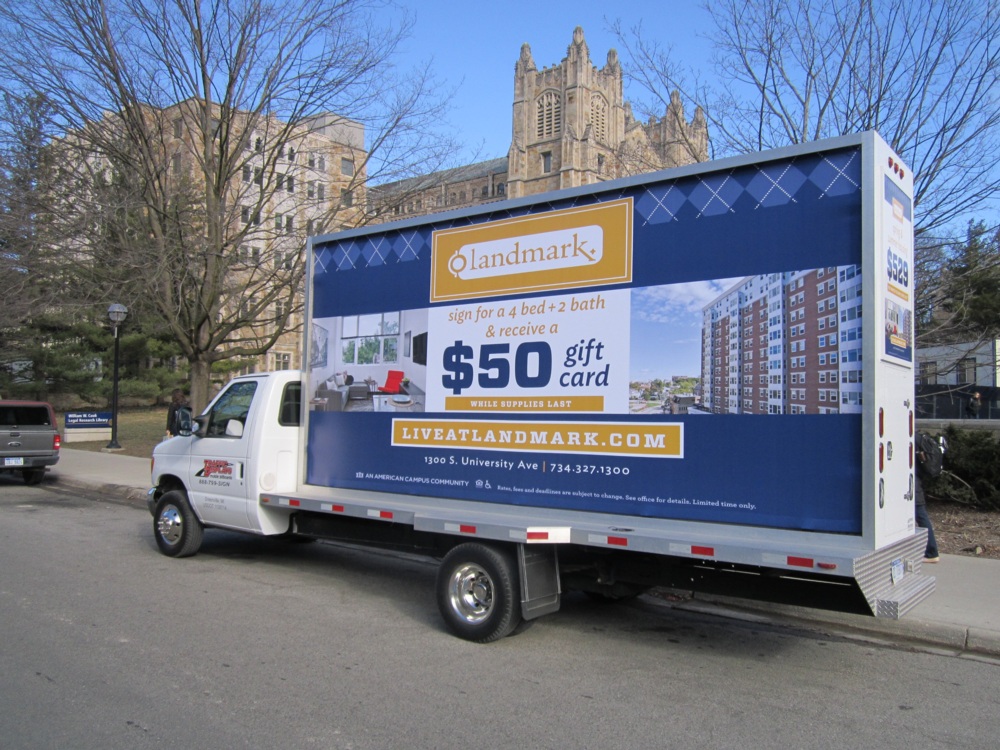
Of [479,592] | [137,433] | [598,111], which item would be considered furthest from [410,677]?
[598,111]

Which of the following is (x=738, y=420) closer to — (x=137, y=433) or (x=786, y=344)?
(x=786, y=344)

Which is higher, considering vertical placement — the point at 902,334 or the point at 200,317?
the point at 200,317

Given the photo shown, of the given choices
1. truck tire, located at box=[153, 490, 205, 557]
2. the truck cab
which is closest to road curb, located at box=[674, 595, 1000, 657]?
the truck cab

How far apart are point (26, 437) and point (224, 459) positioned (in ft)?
33.0

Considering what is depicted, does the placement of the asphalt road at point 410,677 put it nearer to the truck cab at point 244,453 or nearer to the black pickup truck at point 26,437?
the truck cab at point 244,453

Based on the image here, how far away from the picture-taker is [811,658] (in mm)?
5738

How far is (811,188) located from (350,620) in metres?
4.80

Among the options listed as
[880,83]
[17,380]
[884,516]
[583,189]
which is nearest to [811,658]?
Result: [884,516]

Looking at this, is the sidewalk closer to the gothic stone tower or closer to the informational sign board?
the informational sign board

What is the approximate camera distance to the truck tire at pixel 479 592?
5641 millimetres

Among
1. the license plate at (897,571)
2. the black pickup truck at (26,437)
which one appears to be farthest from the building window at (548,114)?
the license plate at (897,571)

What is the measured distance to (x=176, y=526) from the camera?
8719 mm

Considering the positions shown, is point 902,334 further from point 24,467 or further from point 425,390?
point 24,467

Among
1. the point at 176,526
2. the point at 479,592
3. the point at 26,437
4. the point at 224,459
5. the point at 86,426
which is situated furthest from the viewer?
the point at 86,426
